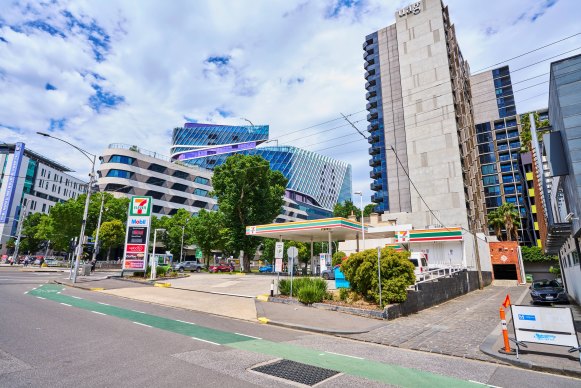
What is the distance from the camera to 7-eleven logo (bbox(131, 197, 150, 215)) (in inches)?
1141

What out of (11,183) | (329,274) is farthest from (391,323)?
(11,183)

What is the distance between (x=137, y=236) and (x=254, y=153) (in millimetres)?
102082

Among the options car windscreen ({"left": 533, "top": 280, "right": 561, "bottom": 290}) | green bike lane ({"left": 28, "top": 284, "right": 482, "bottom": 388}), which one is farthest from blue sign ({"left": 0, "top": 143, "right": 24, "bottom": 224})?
car windscreen ({"left": 533, "top": 280, "right": 561, "bottom": 290})

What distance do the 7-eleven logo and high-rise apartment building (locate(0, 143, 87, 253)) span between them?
156 feet

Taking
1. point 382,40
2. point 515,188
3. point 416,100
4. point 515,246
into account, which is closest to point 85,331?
point 515,246

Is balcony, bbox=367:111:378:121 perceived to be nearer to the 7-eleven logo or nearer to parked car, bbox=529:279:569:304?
the 7-eleven logo

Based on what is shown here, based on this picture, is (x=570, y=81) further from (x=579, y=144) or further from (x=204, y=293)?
(x=204, y=293)

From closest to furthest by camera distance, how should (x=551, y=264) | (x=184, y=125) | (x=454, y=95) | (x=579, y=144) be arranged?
(x=579, y=144)
(x=551, y=264)
(x=454, y=95)
(x=184, y=125)

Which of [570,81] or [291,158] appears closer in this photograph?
[570,81]

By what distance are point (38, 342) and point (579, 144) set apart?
14925 mm

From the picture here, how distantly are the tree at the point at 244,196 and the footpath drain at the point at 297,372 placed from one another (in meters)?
37.1

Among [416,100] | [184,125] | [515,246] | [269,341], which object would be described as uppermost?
[184,125]

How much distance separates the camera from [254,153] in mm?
128500

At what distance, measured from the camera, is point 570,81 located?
9.46 m
